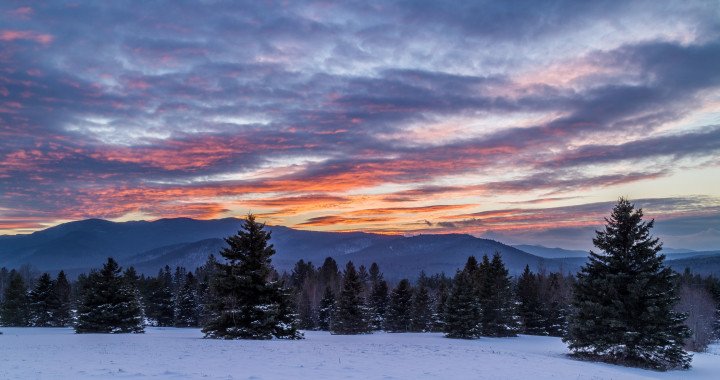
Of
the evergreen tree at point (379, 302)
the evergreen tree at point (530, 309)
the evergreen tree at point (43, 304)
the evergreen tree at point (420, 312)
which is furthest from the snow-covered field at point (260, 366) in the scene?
the evergreen tree at point (379, 302)

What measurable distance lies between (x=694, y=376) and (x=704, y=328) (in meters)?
52.5

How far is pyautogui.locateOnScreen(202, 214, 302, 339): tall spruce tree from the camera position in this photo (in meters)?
32.6

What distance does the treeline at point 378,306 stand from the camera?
4469 centimetres

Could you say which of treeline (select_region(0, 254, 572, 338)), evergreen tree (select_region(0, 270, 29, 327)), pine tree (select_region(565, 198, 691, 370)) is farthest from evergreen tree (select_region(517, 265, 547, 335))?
evergreen tree (select_region(0, 270, 29, 327))

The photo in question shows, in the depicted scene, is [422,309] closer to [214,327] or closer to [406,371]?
[214,327]

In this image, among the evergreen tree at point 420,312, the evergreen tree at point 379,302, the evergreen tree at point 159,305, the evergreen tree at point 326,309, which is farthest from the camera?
the evergreen tree at point 159,305

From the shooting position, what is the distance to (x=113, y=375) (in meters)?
13.3

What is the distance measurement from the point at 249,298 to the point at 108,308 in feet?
64.3

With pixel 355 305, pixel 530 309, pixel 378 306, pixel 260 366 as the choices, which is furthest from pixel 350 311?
pixel 260 366

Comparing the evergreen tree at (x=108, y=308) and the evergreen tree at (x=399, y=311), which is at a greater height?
the evergreen tree at (x=108, y=308)

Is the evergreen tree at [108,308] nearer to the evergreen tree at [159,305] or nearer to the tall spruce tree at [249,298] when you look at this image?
the tall spruce tree at [249,298]

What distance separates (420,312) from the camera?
67875 millimetres

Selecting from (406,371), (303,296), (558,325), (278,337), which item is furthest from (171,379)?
(303,296)

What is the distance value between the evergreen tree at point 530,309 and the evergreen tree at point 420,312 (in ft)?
46.5
